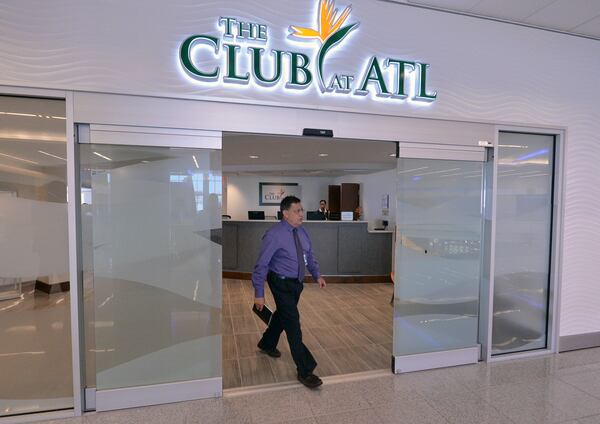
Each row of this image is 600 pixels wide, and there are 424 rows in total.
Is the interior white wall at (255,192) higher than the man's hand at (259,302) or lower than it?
higher

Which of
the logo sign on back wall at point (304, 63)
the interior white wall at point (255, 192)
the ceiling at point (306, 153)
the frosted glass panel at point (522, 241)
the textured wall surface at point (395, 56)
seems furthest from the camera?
the interior white wall at point (255, 192)

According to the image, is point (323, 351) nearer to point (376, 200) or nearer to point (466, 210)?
point (466, 210)

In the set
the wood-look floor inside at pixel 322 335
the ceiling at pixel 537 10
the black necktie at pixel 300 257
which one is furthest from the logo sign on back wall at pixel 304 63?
the wood-look floor inside at pixel 322 335

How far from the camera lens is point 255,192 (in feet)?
45.2

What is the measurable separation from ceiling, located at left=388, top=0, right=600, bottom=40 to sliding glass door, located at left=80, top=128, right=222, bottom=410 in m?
2.59

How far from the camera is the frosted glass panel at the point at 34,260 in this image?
2545mm

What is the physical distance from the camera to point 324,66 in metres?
3.05

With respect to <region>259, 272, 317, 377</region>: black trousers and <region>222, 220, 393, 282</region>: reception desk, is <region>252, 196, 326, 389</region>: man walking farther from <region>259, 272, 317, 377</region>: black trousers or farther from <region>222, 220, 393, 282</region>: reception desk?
<region>222, 220, 393, 282</region>: reception desk

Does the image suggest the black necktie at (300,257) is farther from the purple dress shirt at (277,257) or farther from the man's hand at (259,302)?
the man's hand at (259,302)

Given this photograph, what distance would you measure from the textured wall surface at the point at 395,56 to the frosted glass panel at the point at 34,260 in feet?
1.18

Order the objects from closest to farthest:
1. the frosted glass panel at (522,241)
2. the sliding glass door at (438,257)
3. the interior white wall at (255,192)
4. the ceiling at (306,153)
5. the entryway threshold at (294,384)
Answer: the entryway threshold at (294,384) < the sliding glass door at (438,257) < the frosted glass panel at (522,241) < the ceiling at (306,153) < the interior white wall at (255,192)

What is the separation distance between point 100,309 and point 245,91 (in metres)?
2.10

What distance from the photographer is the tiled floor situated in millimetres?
2623

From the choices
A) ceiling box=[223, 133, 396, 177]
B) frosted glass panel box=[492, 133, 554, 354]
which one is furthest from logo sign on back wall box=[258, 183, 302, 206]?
frosted glass panel box=[492, 133, 554, 354]
